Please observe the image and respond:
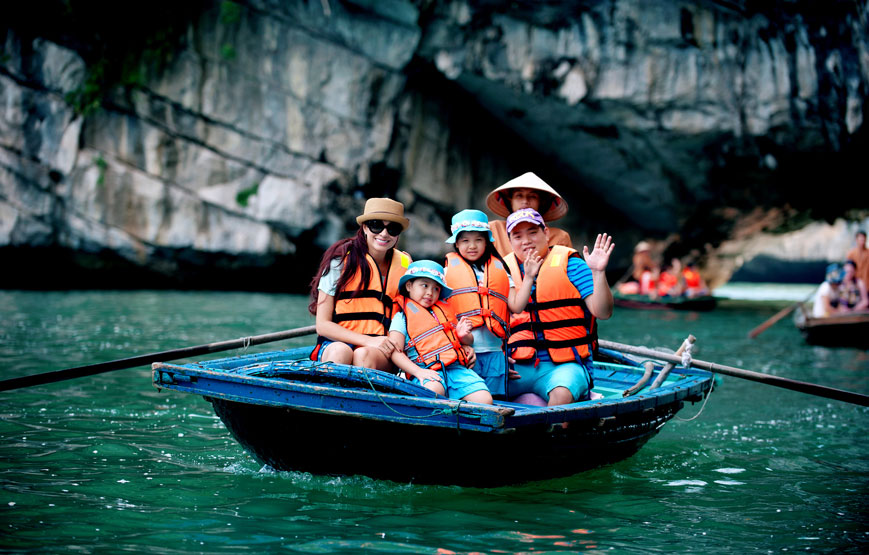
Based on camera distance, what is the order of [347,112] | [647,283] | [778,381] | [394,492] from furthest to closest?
[647,283] < [347,112] < [778,381] < [394,492]

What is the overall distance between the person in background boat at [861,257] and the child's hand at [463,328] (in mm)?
8984

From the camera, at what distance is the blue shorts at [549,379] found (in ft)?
14.5

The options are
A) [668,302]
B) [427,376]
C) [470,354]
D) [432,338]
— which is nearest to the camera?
[427,376]

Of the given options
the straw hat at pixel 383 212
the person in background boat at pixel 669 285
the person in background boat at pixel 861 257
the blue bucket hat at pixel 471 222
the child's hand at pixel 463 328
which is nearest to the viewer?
the child's hand at pixel 463 328

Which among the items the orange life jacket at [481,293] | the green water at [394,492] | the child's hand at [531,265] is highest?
the child's hand at [531,265]

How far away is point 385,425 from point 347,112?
14194 millimetres

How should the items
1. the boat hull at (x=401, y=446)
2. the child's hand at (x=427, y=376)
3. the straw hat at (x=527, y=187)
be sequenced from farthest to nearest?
the straw hat at (x=527, y=187)
the child's hand at (x=427, y=376)
the boat hull at (x=401, y=446)

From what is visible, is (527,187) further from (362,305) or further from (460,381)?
(460,381)

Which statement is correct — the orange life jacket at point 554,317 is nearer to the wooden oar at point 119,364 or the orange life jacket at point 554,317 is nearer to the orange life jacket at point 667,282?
the wooden oar at point 119,364

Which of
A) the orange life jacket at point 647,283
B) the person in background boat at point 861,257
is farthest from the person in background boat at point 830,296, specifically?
the orange life jacket at point 647,283

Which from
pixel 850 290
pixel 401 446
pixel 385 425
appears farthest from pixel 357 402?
pixel 850 290

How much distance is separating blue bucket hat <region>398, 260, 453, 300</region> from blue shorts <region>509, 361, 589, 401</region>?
0.73 m

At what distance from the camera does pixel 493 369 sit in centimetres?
441

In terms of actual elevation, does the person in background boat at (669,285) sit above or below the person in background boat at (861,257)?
below
